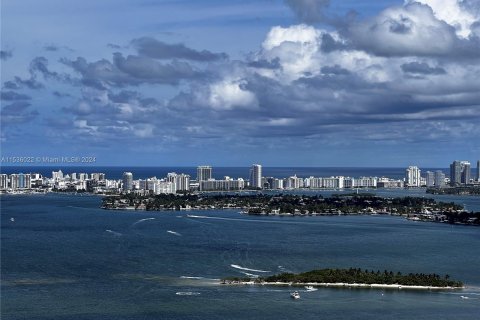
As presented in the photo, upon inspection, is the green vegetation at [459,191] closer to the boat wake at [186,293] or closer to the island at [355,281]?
the island at [355,281]

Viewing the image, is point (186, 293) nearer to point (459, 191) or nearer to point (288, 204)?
point (288, 204)

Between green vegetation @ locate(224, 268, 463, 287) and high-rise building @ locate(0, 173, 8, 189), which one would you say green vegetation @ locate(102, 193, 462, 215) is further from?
green vegetation @ locate(224, 268, 463, 287)

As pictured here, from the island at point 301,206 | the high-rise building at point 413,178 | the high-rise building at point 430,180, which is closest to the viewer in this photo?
the island at point 301,206

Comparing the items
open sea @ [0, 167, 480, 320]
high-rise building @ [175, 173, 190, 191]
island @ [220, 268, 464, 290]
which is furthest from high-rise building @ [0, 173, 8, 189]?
island @ [220, 268, 464, 290]

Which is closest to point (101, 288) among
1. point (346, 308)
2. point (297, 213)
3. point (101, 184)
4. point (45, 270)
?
point (45, 270)

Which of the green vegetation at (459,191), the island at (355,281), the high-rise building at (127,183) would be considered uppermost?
the high-rise building at (127,183)

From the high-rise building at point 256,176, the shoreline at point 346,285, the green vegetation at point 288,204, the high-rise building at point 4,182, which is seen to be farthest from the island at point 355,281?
Answer: the high-rise building at point 256,176

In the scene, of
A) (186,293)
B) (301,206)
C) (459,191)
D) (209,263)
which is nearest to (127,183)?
(301,206)
